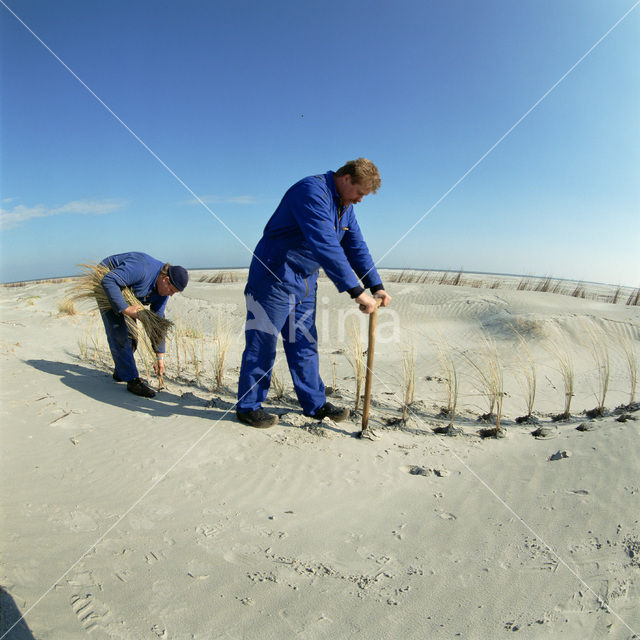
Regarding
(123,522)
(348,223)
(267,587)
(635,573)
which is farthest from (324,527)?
(348,223)

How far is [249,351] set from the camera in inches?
124

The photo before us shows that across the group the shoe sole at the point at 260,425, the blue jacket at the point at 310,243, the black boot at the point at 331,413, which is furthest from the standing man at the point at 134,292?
the black boot at the point at 331,413

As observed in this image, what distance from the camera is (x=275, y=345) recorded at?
3.19m

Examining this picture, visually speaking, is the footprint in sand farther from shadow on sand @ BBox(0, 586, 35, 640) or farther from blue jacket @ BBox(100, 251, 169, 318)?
blue jacket @ BBox(100, 251, 169, 318)

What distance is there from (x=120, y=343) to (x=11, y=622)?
9.10 feet

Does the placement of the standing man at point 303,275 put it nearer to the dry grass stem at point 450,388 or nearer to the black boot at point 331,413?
the black boot at point 331,413

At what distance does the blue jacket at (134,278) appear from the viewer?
3.46m

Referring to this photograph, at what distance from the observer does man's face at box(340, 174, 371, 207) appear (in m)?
2.95

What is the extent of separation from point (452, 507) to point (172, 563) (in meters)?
1.41

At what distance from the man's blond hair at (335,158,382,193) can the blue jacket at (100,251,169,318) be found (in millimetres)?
1986

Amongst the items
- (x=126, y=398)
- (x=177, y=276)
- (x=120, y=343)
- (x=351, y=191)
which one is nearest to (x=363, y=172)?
(x=351, y=191)

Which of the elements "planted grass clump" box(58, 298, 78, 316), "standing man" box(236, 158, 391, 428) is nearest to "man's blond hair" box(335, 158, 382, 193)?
"standing man" box(236, 158, 391, 428)

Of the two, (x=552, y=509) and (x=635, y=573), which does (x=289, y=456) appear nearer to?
(x=552, y=509)

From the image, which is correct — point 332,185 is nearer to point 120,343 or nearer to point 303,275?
point 303,275
